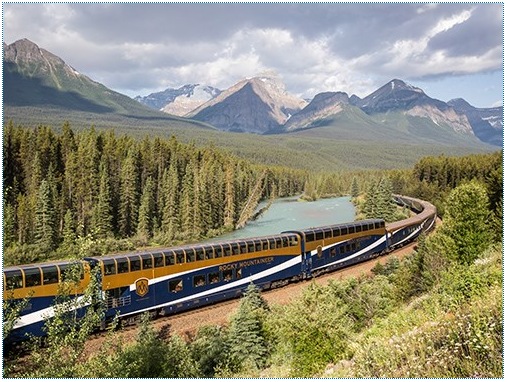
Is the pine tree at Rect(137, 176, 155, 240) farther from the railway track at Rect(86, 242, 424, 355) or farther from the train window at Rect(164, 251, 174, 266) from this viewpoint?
the train window at Rect(164, 251, 174, 266)

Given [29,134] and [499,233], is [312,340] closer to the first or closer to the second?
[499,233]

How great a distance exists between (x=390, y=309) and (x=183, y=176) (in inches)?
2222

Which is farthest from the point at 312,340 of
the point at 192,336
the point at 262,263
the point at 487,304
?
the point at 262,263

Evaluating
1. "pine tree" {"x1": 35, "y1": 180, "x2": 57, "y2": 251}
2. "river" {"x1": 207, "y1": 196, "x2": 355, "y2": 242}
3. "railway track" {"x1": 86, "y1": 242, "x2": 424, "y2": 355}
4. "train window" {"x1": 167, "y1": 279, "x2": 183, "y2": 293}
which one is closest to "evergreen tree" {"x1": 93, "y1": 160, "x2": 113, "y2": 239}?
"pine tree" {"x1": 35, "y1": 180, "x2": 57, "y2": 251}

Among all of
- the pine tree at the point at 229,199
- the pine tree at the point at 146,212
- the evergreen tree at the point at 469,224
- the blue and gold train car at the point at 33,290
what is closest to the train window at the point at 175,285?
the blue and gold train car at the point at 33,290

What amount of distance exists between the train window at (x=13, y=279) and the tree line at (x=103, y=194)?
30.4 m

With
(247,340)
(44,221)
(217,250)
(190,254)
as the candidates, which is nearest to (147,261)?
(190,254)

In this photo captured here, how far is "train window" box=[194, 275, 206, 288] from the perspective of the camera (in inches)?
981

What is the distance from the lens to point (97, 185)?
6175cm

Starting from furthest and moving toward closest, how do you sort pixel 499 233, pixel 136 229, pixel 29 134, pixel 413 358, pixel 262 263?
pixel 136 229
pixel 29 134
pixel 499 233
pixel 262 263
pixel 413 358

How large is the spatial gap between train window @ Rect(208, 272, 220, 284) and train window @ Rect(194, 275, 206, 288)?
0.46 meters

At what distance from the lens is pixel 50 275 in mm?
18906

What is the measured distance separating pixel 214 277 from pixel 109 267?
708 centimetres

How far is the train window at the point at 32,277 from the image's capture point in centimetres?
1822
